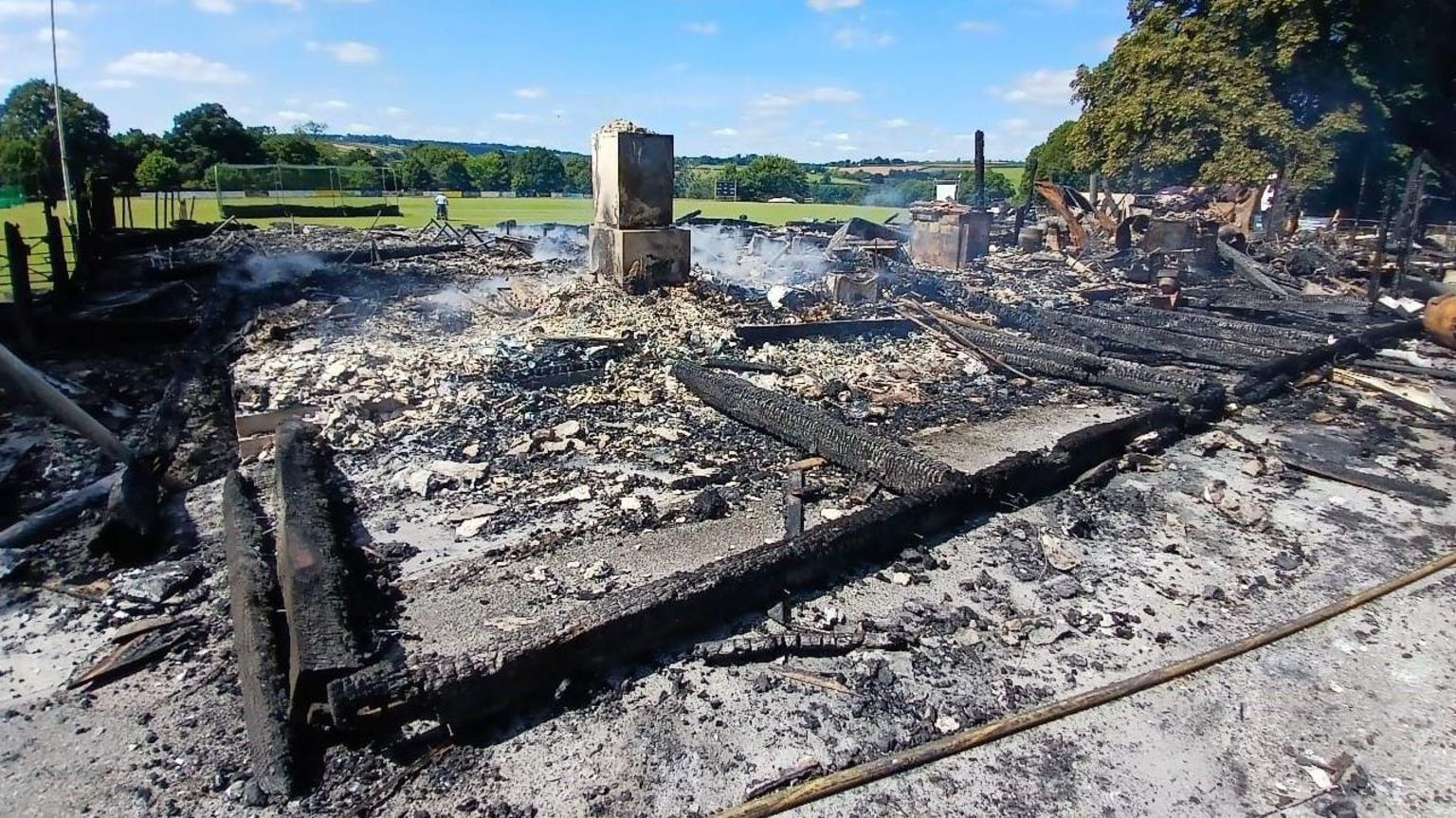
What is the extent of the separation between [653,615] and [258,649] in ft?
5.41

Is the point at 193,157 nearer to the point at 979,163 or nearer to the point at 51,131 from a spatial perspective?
the point at 51,131

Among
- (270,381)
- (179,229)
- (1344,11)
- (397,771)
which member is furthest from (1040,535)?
(1344,11)

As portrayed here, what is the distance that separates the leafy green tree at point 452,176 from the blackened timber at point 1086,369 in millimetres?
52834

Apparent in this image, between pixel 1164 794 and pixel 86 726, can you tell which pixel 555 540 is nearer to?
pixel 86 726

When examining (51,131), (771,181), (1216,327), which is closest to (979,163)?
(1216,327)

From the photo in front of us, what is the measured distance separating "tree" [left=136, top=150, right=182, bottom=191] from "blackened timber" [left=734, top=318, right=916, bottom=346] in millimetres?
41866

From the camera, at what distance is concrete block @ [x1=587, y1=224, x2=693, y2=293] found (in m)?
10.6

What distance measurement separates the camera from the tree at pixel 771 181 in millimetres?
51219

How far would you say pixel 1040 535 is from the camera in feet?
16.1

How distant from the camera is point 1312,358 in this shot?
9.02 metres

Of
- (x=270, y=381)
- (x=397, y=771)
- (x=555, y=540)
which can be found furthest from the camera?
(x=270, y=381)

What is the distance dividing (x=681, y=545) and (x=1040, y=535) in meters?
2.29

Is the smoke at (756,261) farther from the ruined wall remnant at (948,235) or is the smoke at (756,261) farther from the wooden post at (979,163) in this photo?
the wooden post at (979,163)

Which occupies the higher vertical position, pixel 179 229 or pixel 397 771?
pixel 179 229
